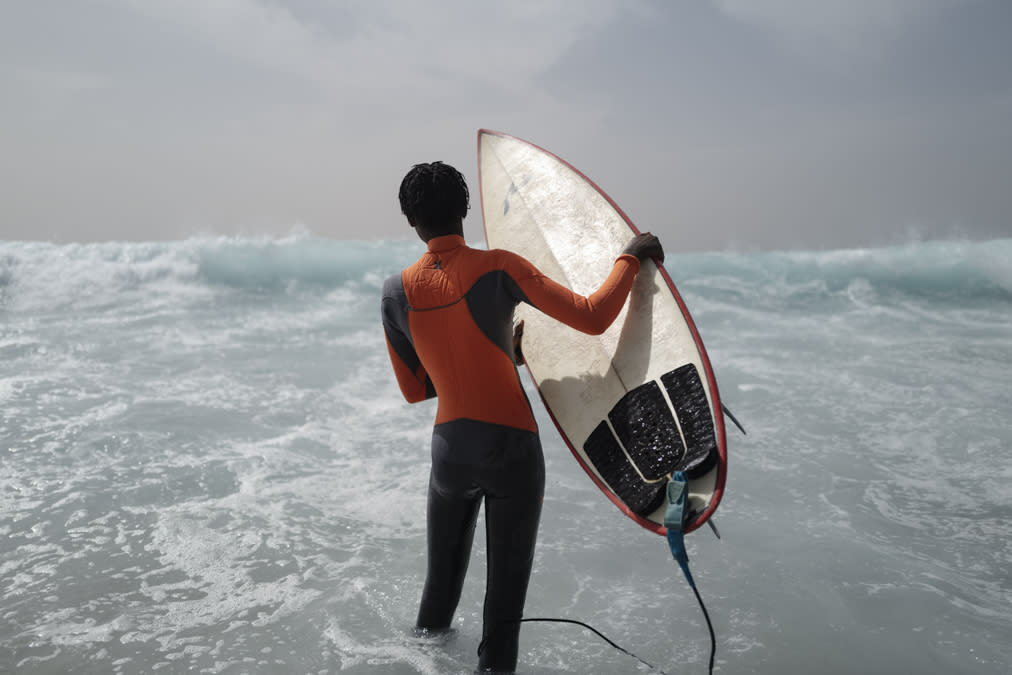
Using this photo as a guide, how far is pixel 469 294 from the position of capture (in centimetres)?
176

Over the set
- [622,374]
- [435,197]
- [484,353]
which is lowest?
[622,374]

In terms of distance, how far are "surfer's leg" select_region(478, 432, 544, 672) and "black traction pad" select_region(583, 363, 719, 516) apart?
331 millimetres

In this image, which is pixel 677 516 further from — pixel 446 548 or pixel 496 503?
pixel 446 548

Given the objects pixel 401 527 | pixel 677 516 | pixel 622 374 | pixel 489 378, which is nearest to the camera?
pixel 677 516

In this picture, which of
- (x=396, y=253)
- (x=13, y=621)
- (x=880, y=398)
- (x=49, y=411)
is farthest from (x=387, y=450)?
(x=396, y=253)

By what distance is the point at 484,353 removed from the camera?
1807 mm

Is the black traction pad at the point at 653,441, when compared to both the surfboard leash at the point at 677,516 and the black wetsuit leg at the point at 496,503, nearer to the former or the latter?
A: the surfboard leash at the point at 677,516

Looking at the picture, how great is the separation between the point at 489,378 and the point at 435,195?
21.6 inches

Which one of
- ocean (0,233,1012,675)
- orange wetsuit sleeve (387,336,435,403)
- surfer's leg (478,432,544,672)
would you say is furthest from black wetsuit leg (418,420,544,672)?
ocean (0,233,1012,675)

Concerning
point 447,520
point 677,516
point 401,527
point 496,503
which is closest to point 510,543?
point 496,503

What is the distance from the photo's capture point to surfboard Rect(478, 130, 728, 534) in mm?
1946

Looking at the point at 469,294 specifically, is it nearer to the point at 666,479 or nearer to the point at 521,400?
the point at 521,400

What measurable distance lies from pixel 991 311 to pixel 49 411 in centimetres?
1786

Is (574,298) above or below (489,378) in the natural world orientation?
above
